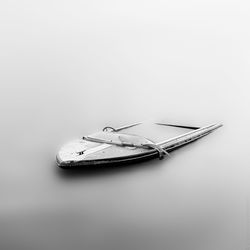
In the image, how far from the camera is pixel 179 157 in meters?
1.26

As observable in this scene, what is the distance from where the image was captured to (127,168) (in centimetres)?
113

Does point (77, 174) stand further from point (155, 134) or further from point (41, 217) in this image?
point (155, 134)

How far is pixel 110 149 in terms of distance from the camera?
3.81 ft

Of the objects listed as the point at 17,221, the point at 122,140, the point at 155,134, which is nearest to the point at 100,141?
the point at 122,140

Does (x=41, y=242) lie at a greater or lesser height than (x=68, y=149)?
lesser

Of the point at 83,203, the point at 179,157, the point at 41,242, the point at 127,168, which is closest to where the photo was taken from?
the point at 41,242

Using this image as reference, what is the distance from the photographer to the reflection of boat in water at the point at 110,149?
3.58ft

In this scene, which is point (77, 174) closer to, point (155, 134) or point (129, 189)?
point (129, 189)

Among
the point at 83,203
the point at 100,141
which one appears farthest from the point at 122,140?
the point at 83,203

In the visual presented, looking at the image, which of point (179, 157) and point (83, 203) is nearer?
point (83, 203)

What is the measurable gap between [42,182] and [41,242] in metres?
0.25

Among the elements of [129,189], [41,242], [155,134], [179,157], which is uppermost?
[155,134]

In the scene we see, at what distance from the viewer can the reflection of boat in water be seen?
1.09 metres

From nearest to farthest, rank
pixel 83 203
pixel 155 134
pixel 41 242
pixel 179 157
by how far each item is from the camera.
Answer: pixel 41 242 → pixel 83 203 → pixel 179 157 → pixel 155 134
